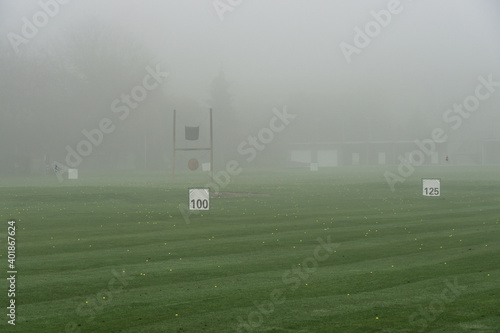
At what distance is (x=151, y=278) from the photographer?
1423 centimetres

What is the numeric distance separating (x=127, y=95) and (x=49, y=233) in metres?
78.5

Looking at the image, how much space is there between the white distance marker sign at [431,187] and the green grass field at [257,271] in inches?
229

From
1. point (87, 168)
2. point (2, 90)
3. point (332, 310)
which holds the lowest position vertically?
point (332, 310)

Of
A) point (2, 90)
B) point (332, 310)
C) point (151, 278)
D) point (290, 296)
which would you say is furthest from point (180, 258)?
point (2, 90)

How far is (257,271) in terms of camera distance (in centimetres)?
1495

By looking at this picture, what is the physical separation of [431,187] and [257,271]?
22229mm

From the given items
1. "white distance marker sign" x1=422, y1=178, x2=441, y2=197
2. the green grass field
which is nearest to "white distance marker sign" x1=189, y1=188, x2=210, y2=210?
the green grass field

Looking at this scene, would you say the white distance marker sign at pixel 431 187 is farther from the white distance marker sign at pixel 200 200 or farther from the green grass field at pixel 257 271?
the white distance marker sign at pixel 200 200

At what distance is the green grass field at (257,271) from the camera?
35.8 feet

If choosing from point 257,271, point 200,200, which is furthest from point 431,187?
point 257,271

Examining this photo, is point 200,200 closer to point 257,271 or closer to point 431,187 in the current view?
point 257,271

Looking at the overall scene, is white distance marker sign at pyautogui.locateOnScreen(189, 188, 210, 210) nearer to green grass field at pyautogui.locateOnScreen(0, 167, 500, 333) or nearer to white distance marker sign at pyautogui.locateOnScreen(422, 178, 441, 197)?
green grass field at pyautogui.locateOnScreen(0, 167, 500, 333)

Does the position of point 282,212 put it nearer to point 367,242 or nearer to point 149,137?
point 367,242

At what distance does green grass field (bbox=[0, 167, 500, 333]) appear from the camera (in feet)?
35.8
